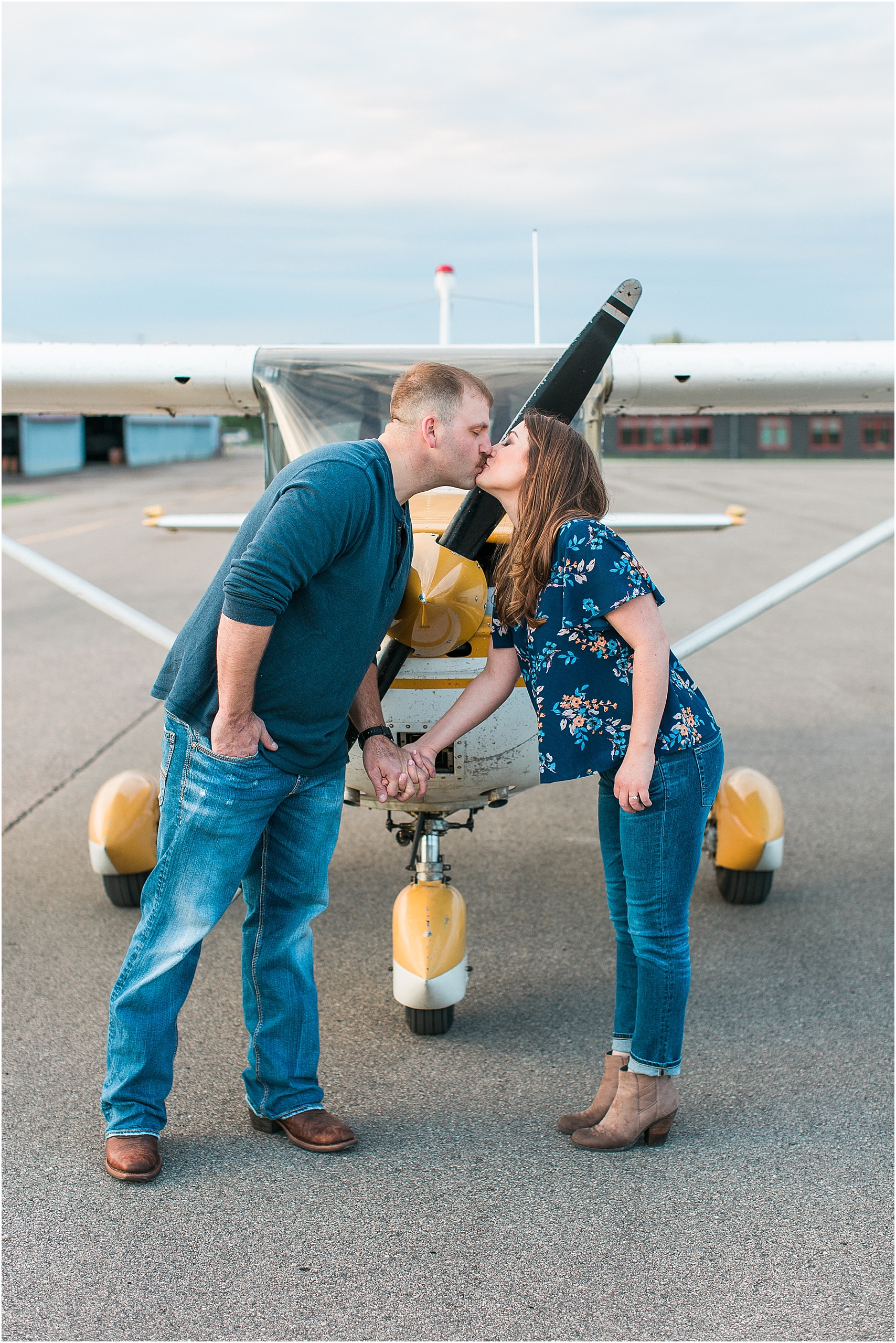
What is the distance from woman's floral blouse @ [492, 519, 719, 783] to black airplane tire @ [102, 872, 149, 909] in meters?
2.08

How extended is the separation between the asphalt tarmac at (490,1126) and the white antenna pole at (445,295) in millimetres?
2698

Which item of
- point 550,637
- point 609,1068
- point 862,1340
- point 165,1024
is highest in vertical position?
point 550,637

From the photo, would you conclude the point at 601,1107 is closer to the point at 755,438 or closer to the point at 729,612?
the point at 729,612

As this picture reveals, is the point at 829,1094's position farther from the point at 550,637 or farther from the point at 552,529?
the point at 552,529

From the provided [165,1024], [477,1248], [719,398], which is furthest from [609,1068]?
[719,398]

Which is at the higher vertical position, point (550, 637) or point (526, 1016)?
point (550, 637)

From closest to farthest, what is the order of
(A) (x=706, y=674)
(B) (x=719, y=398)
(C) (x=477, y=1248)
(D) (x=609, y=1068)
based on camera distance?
(C) (x=477, y=1248) → (D) (x=609, y=1068) → (B) (x=719, y=398) → (A) (x=706, y=674)

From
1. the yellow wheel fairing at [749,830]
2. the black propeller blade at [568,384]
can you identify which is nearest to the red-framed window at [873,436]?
the yellow wheel fairing at [749,830]

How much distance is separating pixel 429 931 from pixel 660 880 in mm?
845

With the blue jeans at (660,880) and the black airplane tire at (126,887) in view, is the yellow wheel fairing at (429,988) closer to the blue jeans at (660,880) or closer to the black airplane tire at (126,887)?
the blue jeans at (660,880)

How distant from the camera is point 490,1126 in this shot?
8.73 feet

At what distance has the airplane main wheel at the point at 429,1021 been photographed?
309 cm

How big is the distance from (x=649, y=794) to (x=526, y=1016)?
45.0 inches

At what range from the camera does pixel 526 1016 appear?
10.5ft
